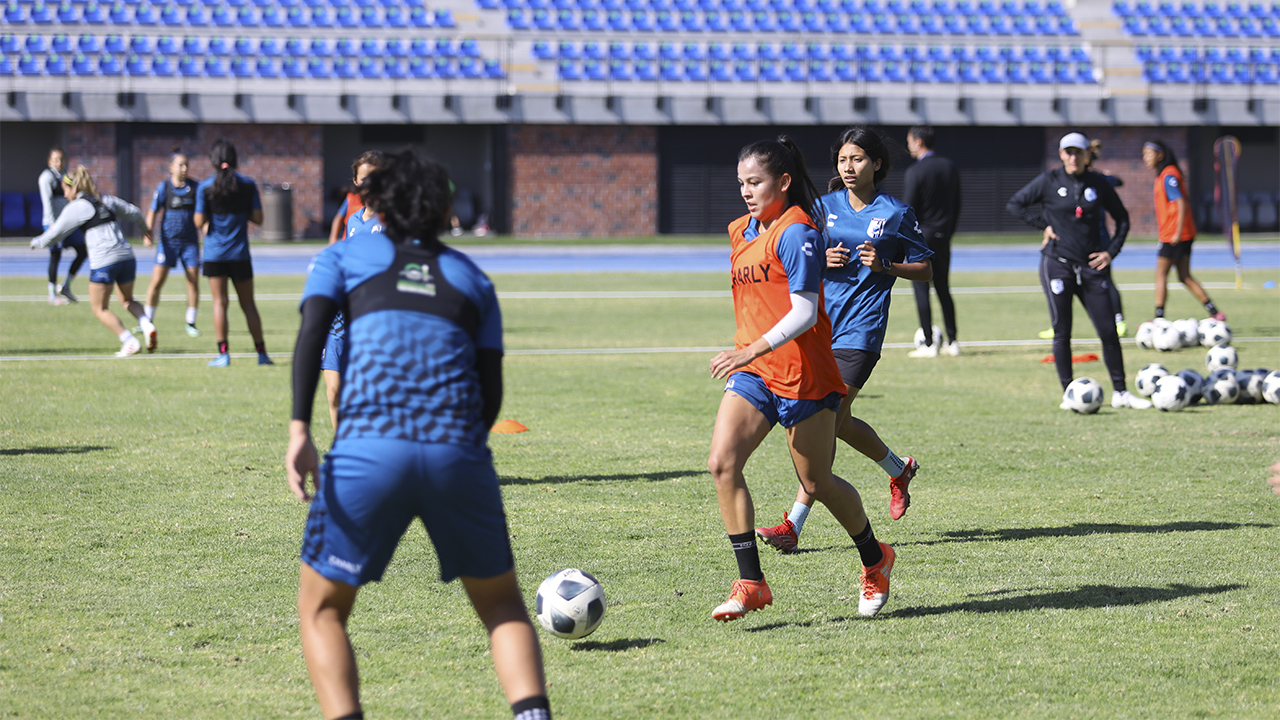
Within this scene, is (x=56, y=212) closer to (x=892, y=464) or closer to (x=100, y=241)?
(x=100, y=241)

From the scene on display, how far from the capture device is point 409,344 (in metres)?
3.22

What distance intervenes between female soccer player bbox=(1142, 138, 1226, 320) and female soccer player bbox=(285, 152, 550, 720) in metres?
13.9

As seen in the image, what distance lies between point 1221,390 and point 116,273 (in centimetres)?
1067

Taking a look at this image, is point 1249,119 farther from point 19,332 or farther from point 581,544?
point 581,544

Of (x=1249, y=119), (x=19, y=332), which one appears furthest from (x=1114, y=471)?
(x=1249, y=119)

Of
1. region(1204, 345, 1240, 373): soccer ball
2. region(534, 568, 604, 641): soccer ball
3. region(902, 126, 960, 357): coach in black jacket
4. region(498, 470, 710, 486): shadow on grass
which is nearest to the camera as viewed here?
region(534, 568, 604, 641): soccer ball

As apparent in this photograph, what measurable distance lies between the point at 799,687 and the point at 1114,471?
4.53 meters

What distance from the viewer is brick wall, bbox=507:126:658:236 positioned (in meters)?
37.8

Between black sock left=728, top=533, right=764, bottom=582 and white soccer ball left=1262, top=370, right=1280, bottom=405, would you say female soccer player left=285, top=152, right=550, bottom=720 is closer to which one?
black sock left=728, top=533, right=764, bottom=582

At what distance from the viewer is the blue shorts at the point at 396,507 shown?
10.4 feet

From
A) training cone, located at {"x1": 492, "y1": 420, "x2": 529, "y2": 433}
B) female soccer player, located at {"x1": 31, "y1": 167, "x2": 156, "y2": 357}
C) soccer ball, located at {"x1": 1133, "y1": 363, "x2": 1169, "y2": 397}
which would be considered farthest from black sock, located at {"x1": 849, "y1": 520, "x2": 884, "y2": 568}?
female soccer player, located at {"x1": 31, "y1": 167, "x2": 156, "y2": 357}

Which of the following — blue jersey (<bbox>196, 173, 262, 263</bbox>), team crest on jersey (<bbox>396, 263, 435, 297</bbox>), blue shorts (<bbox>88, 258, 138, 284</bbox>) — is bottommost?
blue shorts (<bbox>88, 258, 138, 284</bbox>)

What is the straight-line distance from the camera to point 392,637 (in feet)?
15.6

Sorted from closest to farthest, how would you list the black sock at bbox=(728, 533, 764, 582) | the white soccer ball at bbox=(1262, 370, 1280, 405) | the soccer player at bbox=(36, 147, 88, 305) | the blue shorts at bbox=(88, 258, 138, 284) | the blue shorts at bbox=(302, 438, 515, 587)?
the blue shorts at bbox=(302, 438, 515, 587)
the black sock at bbox=(728, 533, 764, 582)
the white soccer ball at bbox=(1262, 370, 1280, 405)
the blue shorts at bbox=(88, 258, 138, 284)
the soccer player at bbox=(36, 147, 88, 305)
